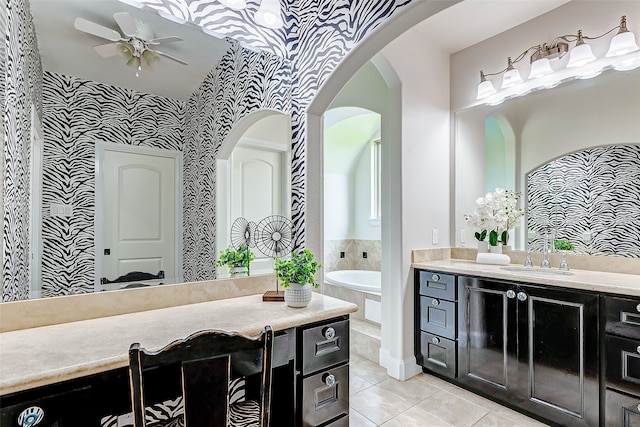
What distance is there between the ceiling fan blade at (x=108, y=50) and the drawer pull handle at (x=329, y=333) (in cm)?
161

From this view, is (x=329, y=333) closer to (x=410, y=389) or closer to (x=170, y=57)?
(x=410, y=389)

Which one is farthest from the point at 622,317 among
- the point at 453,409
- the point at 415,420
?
the point at 415,420

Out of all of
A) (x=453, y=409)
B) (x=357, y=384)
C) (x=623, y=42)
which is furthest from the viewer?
(x=357, y=384)

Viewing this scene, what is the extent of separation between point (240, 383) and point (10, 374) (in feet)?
3.37

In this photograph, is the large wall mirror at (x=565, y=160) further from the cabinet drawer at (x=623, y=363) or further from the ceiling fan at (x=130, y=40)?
the ceiling fan at (x=130, y=40)

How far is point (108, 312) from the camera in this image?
1436 mm

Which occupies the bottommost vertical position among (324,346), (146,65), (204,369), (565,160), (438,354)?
(438,354)

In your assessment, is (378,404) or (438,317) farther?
(438,317)

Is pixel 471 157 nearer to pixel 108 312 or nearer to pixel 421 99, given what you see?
pixel 421 99

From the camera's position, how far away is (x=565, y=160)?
2.49 m

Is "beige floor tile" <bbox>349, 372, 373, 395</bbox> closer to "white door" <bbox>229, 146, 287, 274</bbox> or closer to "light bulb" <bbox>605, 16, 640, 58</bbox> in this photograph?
"white door" <bbox>229, 146, 287, 274</bbox>

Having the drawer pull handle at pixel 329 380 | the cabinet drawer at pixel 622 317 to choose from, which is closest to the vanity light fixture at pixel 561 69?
the cabinet drawer at pixel 622 317

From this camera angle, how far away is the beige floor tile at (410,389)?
240 cm

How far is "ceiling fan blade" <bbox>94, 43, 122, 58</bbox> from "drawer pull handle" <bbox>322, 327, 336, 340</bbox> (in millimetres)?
1612
